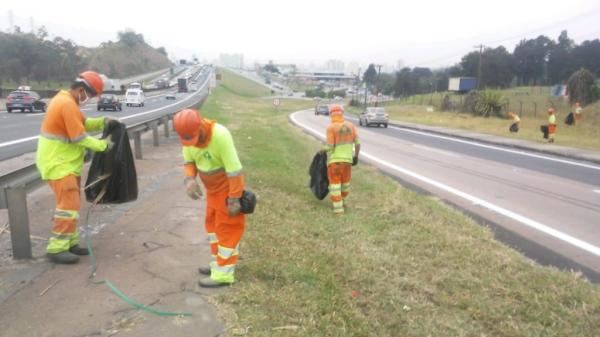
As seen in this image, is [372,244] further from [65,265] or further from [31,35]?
[31,35]

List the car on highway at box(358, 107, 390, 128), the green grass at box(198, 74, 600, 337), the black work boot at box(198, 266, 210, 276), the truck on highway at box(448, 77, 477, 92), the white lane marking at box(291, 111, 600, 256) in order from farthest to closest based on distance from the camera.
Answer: the truck on highway at box(448, 77, 477, 92), the car on highway at box(358, 107, 390, 128), the white lane marking at box(291, 111, 600, 256), the black work boot at box(198, 266, 210, 276), the green grass at box(198, 74, 600, 337)

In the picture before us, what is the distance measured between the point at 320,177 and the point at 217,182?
3540mm

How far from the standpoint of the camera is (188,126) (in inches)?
158

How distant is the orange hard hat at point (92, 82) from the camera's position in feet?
16.4

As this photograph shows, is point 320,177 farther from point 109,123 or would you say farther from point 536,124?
point 536,124

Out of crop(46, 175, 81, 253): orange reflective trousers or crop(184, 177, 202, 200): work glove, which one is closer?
crop(184, 177, 202, 200): work glove

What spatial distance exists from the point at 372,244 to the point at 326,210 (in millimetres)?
1848

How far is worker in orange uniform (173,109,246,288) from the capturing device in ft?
13.7

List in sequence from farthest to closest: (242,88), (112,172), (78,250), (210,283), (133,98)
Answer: (242,88) < (133,98) < (112,172) < (78,250) < (210,283)

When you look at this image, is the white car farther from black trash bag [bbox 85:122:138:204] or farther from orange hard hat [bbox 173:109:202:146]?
orange hard hat [bbox 173:109:202:146]

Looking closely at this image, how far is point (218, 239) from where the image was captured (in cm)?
443

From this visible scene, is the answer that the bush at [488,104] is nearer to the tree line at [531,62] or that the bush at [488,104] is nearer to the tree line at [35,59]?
the tree line at [531,62]

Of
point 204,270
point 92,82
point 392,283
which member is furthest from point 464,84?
point 204,270

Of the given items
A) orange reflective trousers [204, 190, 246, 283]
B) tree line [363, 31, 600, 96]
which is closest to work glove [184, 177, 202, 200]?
orange reflective trousers [204, 190, 246, 283]
